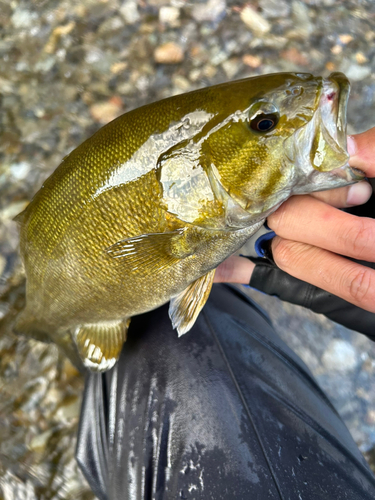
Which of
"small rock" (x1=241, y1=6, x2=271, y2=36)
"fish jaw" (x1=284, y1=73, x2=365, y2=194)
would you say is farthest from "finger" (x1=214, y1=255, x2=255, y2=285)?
"small rock" (x1=241, y1=6, x2=271, y2=36)

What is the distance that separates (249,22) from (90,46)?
919 mm

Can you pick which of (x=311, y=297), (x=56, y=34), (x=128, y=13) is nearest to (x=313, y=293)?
(x=311, y=297)

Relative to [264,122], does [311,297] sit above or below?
below

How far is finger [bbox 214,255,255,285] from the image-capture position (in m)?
1.45

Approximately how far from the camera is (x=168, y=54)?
198 centimetres

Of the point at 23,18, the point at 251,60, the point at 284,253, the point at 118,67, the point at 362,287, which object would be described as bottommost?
the point at 362,287

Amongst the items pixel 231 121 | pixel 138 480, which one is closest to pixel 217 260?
pixel 231 121

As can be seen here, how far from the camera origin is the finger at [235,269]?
145cm

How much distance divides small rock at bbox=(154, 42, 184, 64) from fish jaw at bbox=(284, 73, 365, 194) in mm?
1457

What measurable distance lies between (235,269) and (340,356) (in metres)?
0.79

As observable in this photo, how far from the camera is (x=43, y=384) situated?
5.42ft

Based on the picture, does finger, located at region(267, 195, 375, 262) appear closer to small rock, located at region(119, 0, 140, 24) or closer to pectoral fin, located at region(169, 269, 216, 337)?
pectoral fin, located at region(169, 269, 216, 337)

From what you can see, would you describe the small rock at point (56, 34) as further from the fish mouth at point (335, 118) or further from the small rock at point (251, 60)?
the fish mouth at point (335, 118)

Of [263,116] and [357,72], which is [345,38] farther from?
[263,116]
